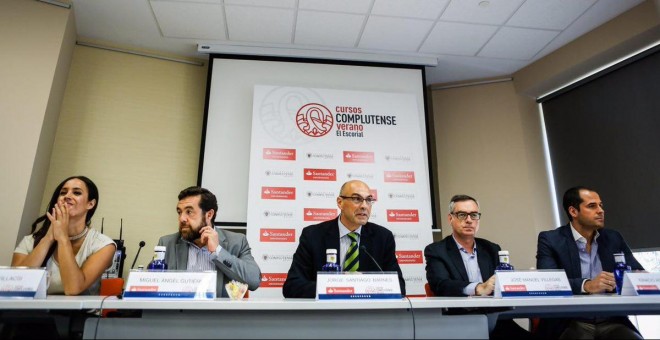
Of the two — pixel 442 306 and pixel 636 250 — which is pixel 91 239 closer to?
pixel 442 306

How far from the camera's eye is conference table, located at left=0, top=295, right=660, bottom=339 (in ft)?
3.96

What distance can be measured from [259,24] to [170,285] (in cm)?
267

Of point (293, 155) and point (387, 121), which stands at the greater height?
point (387, 121)

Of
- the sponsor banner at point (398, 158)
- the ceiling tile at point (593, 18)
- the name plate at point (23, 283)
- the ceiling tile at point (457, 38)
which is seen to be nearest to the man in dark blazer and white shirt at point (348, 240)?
the name plate at point (23, 283)

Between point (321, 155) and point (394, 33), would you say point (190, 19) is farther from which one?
point (394, 33)

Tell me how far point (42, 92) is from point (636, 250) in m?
4.73

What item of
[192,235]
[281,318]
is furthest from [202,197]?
[281,318]

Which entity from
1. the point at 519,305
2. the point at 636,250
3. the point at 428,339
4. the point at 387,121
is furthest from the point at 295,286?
the point at 636,250

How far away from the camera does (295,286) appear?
186 cm

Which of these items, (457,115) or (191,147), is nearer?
(191,147)

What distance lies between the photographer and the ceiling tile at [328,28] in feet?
11.1

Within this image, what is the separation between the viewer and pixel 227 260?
6.21 feet

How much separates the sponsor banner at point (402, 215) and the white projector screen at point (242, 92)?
21cm

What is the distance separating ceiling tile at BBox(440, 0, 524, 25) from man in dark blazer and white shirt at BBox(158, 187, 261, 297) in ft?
8.23
